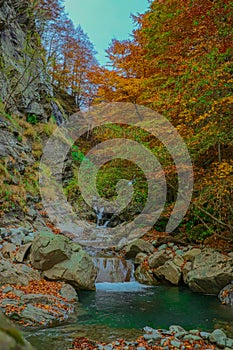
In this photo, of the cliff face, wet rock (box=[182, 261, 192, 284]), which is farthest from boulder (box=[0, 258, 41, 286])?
the cliff face

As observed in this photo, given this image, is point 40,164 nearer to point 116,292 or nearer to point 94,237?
point 94,237

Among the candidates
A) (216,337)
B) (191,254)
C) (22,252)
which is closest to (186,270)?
(191,254)

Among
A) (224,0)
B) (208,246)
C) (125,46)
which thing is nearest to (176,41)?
(224,0)

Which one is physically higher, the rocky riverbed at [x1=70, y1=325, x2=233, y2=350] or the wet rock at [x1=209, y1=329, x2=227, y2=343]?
the wet rock at [x1=209, y1=329, x2=227, y2=343]

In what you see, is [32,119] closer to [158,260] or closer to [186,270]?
[158,260]

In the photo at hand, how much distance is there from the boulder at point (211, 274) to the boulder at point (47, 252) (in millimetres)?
3147

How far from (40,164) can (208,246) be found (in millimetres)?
7942

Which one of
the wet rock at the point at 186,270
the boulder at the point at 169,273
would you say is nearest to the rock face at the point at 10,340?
the wet rock at the point at 186,270

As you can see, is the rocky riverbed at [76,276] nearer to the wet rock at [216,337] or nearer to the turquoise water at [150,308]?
the wet rock at [216,337]

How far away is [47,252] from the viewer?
6625 mm

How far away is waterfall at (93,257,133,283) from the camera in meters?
8.08


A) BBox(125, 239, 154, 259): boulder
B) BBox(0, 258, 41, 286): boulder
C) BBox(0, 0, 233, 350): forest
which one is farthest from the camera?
BBox(125, 239, 154, 259): boulder

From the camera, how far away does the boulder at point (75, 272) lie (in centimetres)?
661

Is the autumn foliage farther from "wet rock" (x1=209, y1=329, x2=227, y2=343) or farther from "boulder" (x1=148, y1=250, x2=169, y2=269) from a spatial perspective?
"wet rock" (x1=209, y1=329, x2=227, y2=343)
